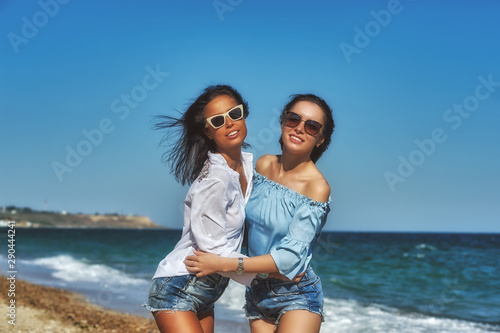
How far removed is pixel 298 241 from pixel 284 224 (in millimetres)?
168

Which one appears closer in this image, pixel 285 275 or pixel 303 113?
pixel 285 275

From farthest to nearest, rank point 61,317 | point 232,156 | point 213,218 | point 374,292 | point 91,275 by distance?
point 91,275
point 374,292
point 61,317
point 232,156
point 213,218

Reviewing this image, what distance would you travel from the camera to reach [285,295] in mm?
3627

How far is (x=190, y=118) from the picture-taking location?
369 centimetres

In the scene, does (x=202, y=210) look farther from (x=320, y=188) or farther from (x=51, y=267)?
(x=51, y=267)

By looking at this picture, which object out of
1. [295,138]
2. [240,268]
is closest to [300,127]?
[295,138]

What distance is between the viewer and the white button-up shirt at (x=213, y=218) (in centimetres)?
327

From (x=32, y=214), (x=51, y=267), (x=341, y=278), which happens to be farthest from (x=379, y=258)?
(x=32, y=214)

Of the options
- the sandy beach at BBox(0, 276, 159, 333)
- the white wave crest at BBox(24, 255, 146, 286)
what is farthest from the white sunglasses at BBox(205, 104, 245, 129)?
the white wave crest at BBox(24, 255, 146, 286)

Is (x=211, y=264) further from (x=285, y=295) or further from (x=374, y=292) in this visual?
(x=374, y=292)

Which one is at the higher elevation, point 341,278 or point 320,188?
point 341,278

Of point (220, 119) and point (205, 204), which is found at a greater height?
point (220, 119)

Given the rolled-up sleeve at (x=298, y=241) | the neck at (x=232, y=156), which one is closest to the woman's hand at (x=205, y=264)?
the rolled-up sleeve at (x=298, y=241)

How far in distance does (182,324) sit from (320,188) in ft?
4.02
